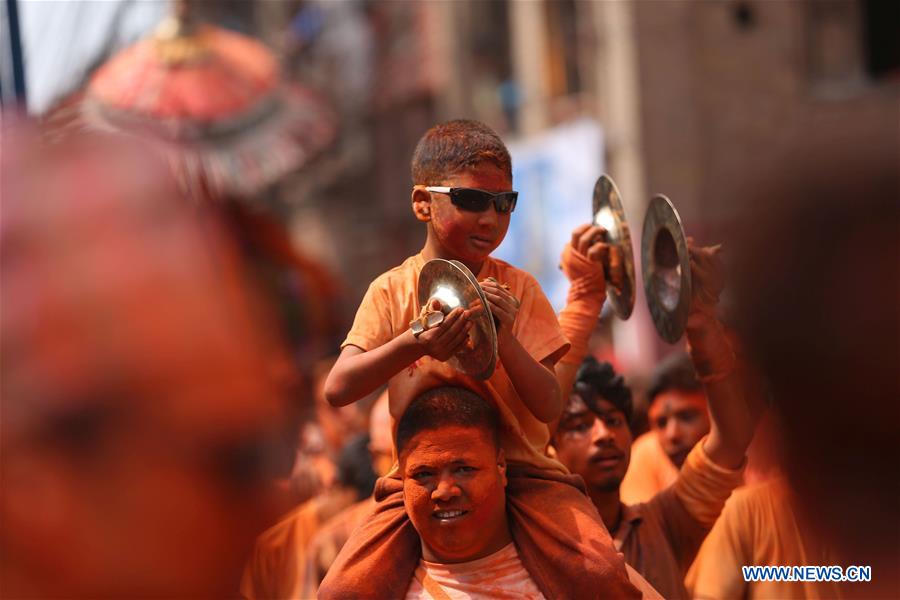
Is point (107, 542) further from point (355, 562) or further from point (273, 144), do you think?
point (273, 144)

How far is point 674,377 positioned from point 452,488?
2.72 m

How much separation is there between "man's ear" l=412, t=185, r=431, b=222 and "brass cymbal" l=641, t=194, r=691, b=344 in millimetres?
907

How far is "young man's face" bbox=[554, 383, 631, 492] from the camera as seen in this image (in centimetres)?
459

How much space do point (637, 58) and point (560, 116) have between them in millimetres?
2299

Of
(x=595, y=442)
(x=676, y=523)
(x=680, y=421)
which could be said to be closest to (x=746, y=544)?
(x=676, y=523)

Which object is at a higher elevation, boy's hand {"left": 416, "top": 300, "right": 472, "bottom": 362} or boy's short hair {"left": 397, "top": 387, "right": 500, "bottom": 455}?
boy's hand {"left": 416, "top": 300, "right": 472, "bottom": 362}

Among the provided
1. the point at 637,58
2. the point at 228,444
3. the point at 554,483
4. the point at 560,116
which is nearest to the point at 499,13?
the point at 560,116

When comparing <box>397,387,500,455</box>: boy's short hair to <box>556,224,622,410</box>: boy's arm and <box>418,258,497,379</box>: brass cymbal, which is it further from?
<box>556,224,622,410</box>: boy's arm

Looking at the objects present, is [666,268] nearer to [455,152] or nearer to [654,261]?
[654,261]

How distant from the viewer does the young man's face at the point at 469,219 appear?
3311 mm

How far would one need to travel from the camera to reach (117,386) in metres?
1.04

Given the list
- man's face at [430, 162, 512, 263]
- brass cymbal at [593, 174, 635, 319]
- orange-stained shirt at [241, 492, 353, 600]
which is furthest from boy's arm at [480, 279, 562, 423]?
orange-stained shirt at [241, 492, 353, 600]

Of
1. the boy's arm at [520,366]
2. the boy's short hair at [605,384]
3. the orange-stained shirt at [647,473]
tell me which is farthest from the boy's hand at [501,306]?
the orange-stained shirt at [647,473]

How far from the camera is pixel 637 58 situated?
2069cm
